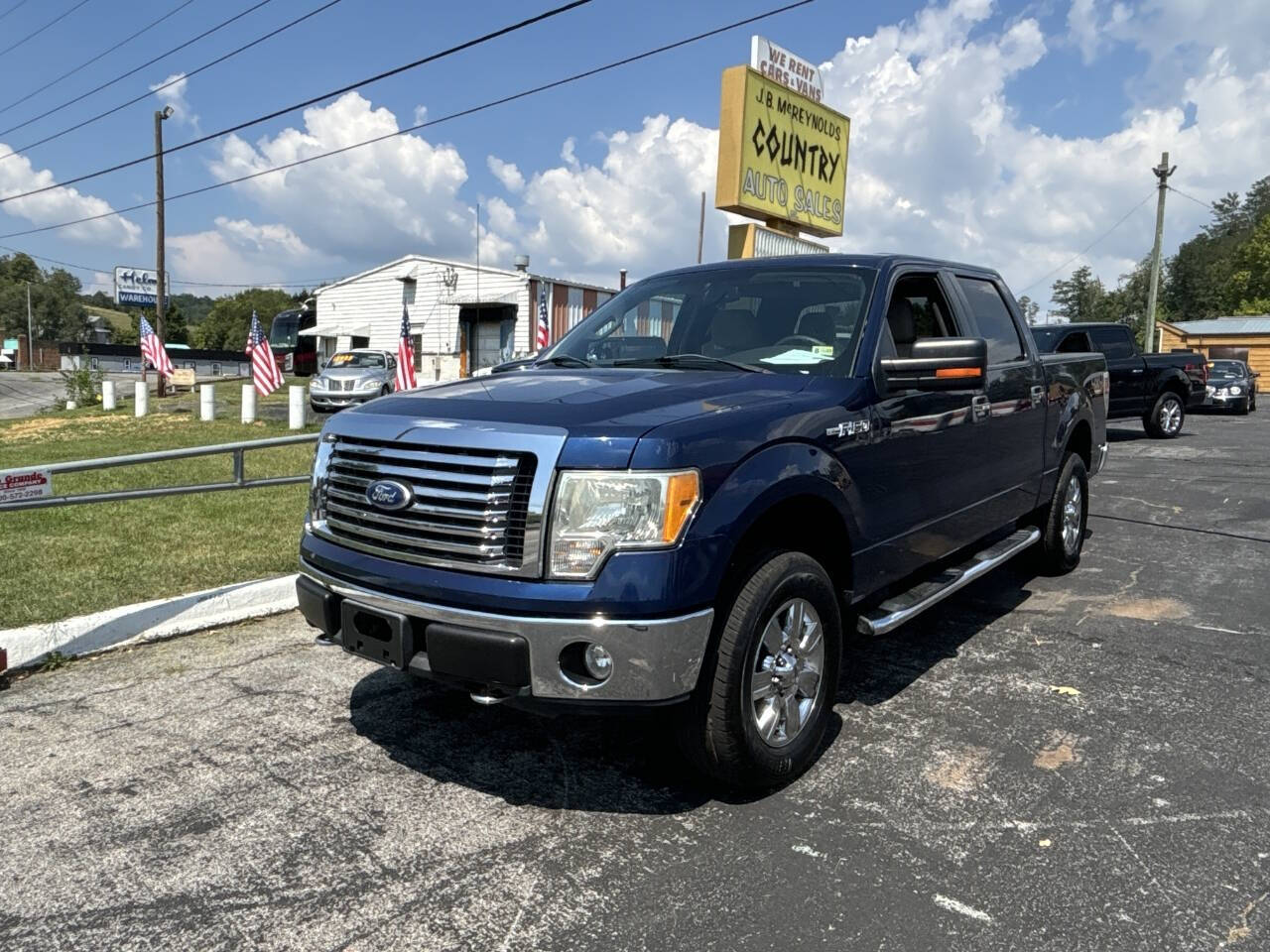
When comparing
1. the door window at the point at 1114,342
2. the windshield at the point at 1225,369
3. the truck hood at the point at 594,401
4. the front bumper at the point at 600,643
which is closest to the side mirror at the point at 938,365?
the truck hood at the point at 594,401

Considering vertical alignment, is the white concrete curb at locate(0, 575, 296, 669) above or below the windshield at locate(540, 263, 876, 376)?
below

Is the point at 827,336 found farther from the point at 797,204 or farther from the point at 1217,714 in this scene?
the point at 797,204

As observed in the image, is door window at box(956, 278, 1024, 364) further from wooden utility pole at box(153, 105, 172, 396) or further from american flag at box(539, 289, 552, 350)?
wooden utility pole at box(153, 105, 172, 396)

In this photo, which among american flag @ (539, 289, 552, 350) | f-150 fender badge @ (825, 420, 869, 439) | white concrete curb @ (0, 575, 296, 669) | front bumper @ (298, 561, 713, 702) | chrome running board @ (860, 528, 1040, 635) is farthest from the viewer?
american flag @ (539, 289, 552, 350)

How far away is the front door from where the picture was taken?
3.65 m

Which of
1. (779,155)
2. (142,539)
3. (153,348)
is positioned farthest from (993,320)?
(153,348)

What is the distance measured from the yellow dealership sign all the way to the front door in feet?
27.6

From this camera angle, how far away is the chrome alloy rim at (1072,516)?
6.09 meters

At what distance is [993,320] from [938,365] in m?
1.99

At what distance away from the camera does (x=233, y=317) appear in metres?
140

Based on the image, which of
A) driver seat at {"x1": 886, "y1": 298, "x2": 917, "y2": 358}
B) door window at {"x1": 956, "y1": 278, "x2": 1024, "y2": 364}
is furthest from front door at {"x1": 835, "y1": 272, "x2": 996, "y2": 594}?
door window at {"x1": 956, "y1": 278, "x2": 1024, "y2": 364}

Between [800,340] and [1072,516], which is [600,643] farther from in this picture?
[1072,516]

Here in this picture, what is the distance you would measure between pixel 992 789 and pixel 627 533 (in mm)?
1657

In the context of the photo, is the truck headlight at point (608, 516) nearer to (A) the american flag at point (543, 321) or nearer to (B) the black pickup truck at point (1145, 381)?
(B) the black pickup truck at point (1145, 381)
